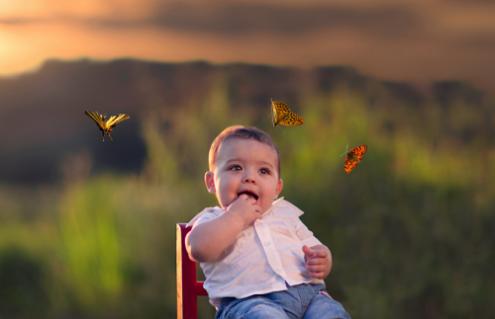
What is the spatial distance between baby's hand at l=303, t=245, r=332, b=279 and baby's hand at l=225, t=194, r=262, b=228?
0.55 feet

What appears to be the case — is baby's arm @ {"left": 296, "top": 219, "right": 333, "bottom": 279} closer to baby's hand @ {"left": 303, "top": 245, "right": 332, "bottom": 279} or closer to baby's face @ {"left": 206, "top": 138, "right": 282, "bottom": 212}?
baby's hand @ {"left": 303, "top": 245, "right": 332, "bottom": 279}

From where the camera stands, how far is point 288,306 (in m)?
2.57

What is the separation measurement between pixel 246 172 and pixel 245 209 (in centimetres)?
11

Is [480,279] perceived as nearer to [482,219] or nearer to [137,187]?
[482,219]

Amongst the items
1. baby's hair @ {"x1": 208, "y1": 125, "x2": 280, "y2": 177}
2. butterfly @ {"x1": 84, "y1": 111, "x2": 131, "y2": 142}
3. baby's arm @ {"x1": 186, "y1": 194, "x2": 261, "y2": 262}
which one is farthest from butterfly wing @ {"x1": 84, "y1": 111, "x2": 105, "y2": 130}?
baby's arm @ {"x1": 186, "y1": 194, "x2": 261, "y2": 262}

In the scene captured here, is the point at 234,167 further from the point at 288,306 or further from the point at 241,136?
the point at 288,306

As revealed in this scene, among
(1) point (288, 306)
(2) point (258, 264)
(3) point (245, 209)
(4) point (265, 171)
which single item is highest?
(4) point (265, 171)

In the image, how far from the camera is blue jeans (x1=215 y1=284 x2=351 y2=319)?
8.16 feet

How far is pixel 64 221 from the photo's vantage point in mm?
4688

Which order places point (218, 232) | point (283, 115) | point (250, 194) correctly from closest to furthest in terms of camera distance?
point (218, 232)
point (250, 194)
point (283, 115)

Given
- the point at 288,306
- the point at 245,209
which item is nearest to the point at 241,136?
the point at 245,209

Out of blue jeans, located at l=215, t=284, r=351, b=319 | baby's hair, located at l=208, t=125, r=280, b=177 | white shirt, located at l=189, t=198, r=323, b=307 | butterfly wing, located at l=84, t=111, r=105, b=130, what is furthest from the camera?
butterfly wing, located at l=84, t=111, r=105, b=130

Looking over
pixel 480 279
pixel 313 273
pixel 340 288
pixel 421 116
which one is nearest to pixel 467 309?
pixel 480 279

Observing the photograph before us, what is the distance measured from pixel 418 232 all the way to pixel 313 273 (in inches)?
74.6
